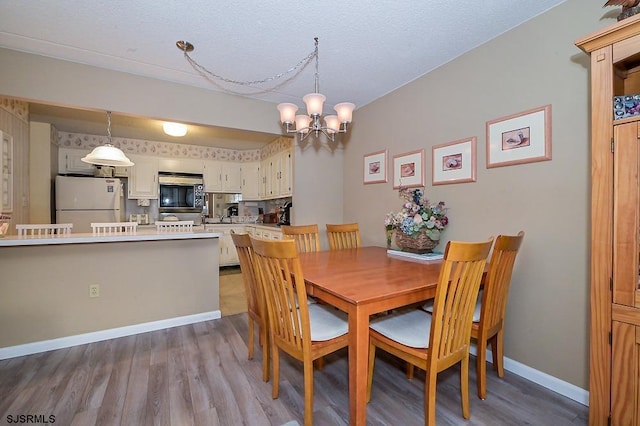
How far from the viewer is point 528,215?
188 centimetres

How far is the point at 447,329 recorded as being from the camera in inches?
52.5

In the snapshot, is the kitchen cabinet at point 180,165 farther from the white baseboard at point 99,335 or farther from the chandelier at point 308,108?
the white baseboard at point 99,335

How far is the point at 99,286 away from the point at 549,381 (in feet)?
11.7

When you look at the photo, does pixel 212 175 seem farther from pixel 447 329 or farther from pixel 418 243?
pixel 447 329

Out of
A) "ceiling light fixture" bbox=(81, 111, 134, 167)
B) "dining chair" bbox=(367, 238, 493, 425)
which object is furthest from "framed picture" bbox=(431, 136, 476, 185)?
"ceiling light fixture" bbox=(81, 111, 134, 167)

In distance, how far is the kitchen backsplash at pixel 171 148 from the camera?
425cm

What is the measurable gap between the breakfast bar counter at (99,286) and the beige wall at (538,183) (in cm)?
256

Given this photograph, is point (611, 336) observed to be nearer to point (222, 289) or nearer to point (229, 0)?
point (229, 0)

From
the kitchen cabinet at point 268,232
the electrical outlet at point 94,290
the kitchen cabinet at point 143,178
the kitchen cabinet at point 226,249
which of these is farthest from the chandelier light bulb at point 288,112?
the kitchen cabinet at point 143,178

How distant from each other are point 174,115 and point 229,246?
284 cm

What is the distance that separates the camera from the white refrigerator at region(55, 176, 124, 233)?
3.79 meters

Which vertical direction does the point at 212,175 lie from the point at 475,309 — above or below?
above

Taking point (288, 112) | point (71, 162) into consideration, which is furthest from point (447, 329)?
point (71, 162)

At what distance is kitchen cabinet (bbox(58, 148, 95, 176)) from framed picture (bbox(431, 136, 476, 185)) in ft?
16.4
